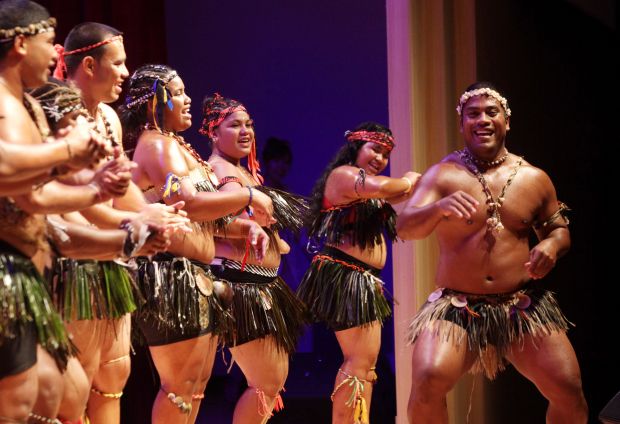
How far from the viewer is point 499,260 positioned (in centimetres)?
360

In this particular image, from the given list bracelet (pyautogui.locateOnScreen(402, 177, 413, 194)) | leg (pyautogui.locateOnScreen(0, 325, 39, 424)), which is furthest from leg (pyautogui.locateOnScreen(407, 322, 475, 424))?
leg (pyautogui.locateOnScreen(0, 325, 39, 424))

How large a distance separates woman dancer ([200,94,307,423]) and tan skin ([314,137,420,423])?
43 cm

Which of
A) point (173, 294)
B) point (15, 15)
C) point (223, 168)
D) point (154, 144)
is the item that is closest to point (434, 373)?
point (173, 294)

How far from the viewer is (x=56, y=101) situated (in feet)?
8.47

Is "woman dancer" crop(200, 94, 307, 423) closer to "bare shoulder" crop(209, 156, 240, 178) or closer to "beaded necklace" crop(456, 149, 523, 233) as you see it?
"bare shoulder" crop(209, 156, 240, 178)

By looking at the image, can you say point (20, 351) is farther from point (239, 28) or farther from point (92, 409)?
point (239, 28)

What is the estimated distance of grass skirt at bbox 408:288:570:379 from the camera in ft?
11.6

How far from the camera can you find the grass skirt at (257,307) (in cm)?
376

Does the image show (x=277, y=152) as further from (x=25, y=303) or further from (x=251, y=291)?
(x=25, y=303)

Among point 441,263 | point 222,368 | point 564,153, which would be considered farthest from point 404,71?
point 222,368

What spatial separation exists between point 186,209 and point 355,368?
145cm

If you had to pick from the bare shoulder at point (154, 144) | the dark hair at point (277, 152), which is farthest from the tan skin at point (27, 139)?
the dark hair at point (277, 152)

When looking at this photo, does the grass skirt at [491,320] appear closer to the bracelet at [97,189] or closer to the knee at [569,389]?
the knee at [569,389]

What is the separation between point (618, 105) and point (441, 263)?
2108 mm
